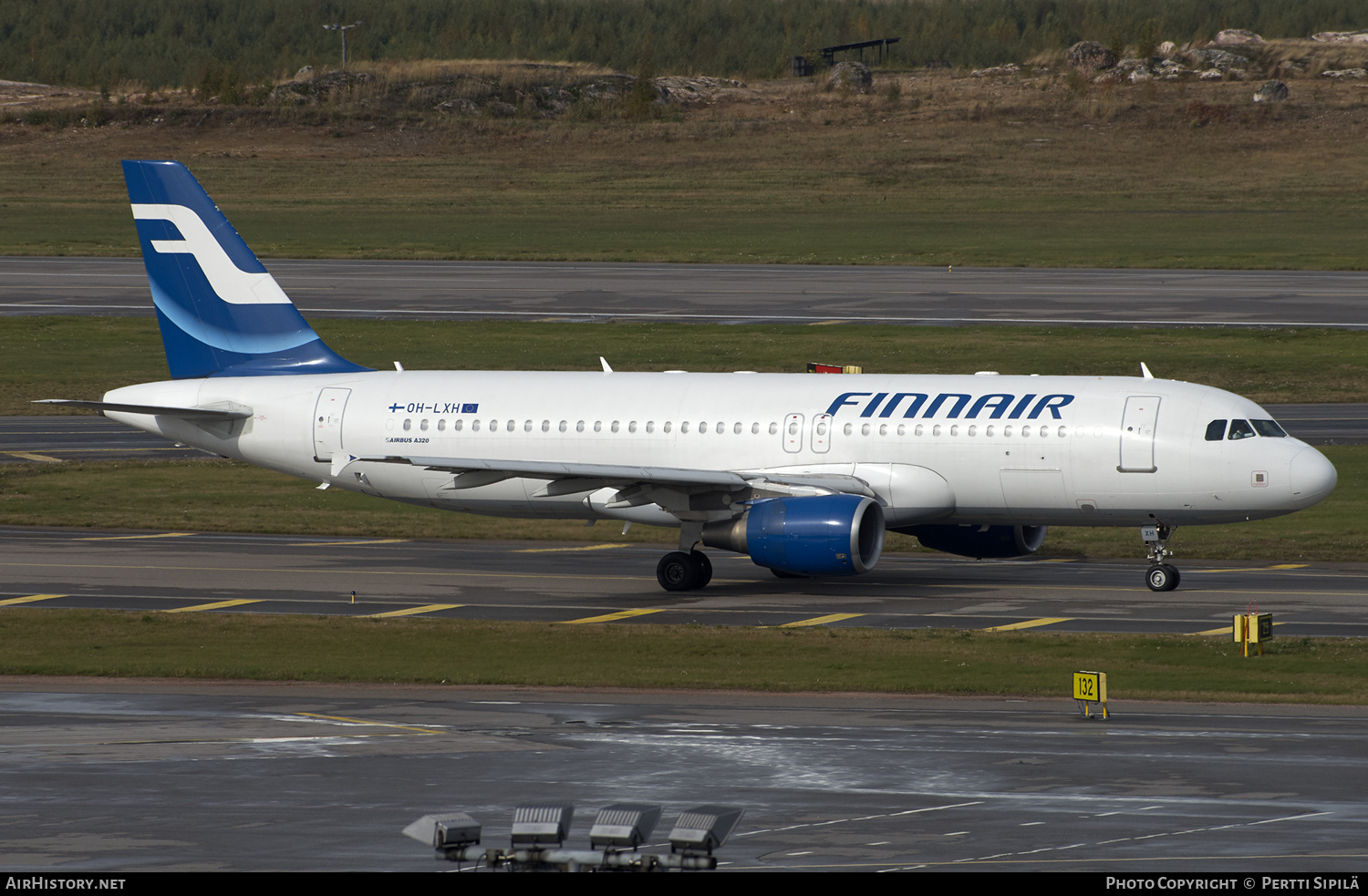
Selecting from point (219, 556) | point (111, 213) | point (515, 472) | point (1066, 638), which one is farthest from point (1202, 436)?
point (111, 213)

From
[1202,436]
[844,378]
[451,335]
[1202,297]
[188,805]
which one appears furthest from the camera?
[1202,297]

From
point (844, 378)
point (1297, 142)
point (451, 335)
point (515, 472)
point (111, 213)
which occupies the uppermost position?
point (1297, 142)

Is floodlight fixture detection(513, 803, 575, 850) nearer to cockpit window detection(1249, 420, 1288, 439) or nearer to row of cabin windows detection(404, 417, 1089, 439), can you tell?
row of cabin windows detection(404, 417, 1089, 439)

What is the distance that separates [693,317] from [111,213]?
217ft

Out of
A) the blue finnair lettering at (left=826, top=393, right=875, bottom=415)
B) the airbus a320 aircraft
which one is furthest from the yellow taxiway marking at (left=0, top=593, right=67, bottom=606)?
the blue finnair lettering at (left=826, top=393, right=875, bottom=415)

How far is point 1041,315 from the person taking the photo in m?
86.0

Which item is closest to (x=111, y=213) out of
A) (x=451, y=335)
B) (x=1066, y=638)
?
(x=451, y=335)

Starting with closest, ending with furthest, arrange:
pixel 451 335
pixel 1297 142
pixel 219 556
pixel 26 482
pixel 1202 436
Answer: pixel 1202 436 < pixel 219 556 < pixel 26 482 < pixel 451 335 < pixel 1297 142

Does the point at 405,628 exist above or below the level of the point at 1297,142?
below

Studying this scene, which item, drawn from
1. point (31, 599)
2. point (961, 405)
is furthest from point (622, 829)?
point (31, 599)

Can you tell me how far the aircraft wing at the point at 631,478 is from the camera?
40.7 m

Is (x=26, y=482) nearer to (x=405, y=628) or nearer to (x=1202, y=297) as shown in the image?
(x=405, y=628)

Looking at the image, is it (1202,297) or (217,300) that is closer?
(217,300)

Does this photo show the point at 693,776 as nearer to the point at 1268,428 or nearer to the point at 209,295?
the point at 1268,428
